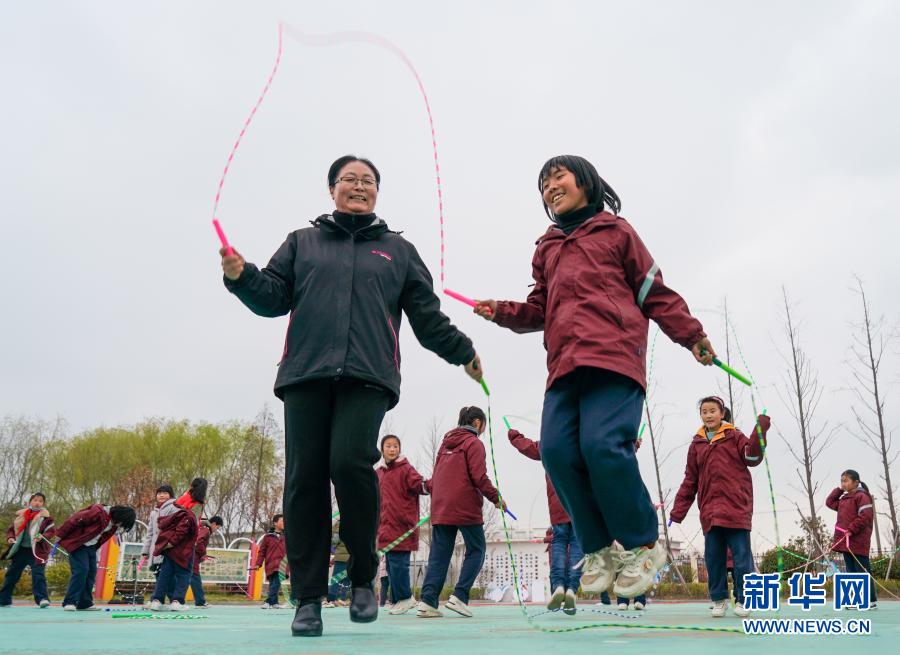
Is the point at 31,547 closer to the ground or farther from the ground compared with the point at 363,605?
closer to the ground

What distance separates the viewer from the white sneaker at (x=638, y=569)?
11.1 feet

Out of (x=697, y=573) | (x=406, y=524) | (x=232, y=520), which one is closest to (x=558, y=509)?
(x=406, y=524)

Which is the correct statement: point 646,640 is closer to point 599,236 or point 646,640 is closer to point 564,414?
point 564,414

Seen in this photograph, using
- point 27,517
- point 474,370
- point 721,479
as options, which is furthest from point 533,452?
point 27,517

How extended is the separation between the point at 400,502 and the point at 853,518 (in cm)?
660

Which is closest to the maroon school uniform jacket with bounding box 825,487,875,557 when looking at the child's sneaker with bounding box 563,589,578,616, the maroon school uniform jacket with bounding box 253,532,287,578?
the child's sneaker with bounding box 563,589,578,616

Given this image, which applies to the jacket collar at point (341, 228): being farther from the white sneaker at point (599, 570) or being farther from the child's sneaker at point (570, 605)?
the child's sneaker at point (570, 605)

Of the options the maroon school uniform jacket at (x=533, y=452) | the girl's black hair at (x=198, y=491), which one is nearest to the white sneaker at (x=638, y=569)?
the maroon school uniform jacket at (x=533, y=452)

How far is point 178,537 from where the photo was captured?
9305 millimetres

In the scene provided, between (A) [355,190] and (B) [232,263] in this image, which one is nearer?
(B) [232,263]

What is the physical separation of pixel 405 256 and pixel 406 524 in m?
5.39

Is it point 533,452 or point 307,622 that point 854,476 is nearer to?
point 533,452

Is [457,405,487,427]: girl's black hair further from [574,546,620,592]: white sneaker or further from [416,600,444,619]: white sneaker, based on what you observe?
[574,546,620,592]: white sneaker

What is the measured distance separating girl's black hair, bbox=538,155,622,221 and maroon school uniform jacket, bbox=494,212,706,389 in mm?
230
